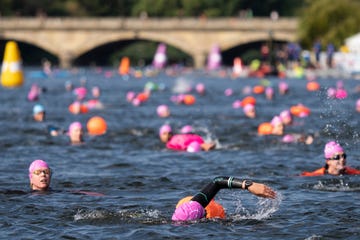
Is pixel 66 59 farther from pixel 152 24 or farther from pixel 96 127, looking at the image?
pixel 96 127

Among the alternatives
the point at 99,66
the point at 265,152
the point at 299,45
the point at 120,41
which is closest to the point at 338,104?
the point at 265,152

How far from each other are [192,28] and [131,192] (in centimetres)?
8605

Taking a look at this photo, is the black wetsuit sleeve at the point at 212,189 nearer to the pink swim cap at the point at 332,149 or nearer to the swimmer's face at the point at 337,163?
the pink swim cap at the point at 332,149

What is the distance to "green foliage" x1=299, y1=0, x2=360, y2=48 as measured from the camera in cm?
7944

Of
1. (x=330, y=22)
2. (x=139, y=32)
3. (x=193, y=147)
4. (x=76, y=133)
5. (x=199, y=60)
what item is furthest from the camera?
(x=199, y=60)

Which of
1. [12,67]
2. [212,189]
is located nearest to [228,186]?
[212,189]

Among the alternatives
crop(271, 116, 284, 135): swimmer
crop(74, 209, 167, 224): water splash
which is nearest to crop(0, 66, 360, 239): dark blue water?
crop(74, 209, 167, 224): water splash

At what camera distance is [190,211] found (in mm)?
12781

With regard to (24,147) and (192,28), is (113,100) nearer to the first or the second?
(24,147)

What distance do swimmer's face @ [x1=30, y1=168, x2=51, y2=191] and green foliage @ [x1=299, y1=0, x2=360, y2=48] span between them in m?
65.1

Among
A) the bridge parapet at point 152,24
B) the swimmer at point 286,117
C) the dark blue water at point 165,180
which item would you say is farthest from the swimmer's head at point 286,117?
the bridge parapet at point 152,24

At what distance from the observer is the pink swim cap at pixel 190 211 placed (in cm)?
1274

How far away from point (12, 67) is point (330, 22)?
35768 mm

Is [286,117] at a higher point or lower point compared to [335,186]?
higher
